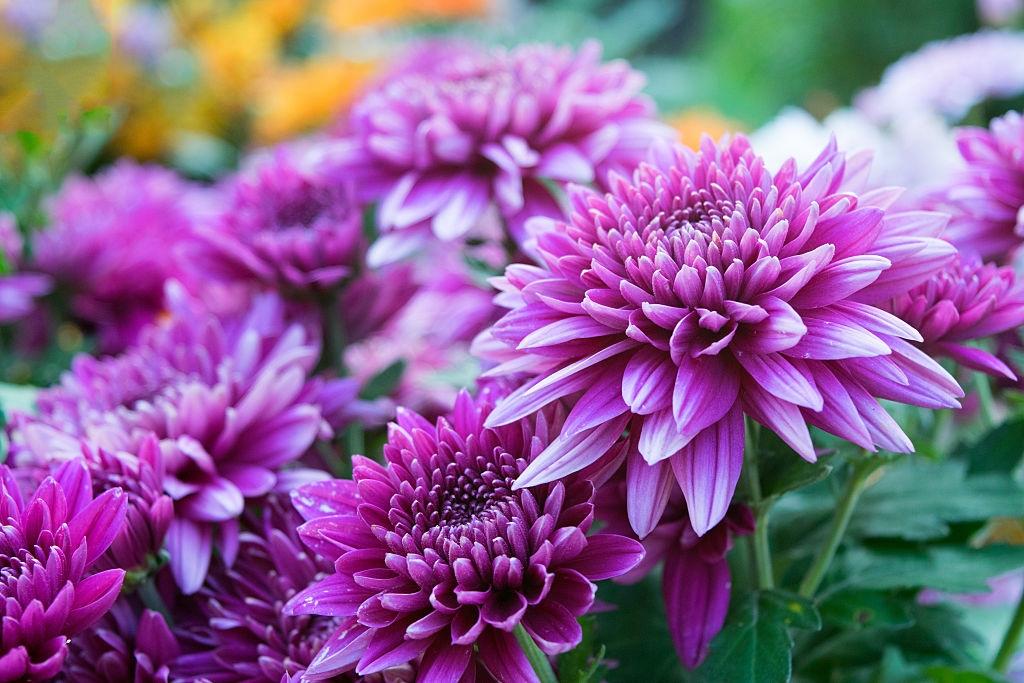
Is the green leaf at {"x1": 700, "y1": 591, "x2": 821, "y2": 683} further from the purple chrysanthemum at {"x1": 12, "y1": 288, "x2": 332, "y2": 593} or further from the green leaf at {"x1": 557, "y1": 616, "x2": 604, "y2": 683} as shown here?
the purple chrysanthemum at {"x1": 12, "y1": 288, "x2": 332, "y2": 593}

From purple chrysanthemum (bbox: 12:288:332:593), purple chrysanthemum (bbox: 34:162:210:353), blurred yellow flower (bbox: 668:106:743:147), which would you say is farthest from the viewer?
blurred yellow flower (bbox: 668:106:743:147)

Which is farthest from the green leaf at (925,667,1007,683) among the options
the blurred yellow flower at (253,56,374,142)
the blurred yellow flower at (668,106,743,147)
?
the blurred yellow flower at (253,56,374,142)

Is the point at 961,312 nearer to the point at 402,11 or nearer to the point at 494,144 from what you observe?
the point at 494,144

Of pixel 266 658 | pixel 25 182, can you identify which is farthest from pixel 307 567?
pixel 25 182

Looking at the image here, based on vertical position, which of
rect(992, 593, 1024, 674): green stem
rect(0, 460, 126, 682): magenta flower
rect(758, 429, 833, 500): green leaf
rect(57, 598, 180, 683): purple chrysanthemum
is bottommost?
rect(992, 593, 1024, 674): green stem

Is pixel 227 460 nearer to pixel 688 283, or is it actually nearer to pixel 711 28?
pixel 688 283

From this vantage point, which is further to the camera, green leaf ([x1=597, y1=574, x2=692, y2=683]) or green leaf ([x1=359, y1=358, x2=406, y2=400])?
green leaf ([x1=359, y1=358, x2=406, y2=400])
